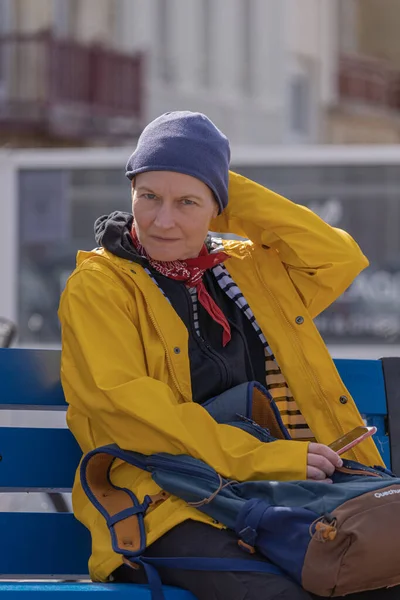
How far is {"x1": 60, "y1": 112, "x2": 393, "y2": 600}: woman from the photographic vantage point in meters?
3.55

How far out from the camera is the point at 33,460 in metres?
4.13

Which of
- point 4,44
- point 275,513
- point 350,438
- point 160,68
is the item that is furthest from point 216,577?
point 160,68

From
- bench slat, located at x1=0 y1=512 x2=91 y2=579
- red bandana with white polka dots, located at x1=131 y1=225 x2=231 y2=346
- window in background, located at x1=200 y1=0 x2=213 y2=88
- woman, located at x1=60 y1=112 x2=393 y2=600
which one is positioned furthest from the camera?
window in background, located at x1=200 y1=0 x2=213 y2=88

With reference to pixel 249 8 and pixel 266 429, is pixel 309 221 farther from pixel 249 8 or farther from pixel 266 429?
pixel 249 8

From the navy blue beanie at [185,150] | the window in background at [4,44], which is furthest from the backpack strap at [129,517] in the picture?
the window in background at [4,44]

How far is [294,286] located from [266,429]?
0.55 meters

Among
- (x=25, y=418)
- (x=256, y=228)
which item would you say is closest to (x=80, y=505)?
(x=25, y=418)

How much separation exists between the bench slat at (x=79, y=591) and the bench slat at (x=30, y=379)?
2.38 feet

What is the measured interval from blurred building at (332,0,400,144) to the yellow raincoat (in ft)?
86.7

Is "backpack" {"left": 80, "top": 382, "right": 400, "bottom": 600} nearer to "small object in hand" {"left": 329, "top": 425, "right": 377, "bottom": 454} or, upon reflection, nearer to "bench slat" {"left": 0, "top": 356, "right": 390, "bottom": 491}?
"small object in hand" {"left": 329, "top": 425, "right": 377, "bottom": 454}

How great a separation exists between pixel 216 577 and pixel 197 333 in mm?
714

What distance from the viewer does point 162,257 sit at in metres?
3.85

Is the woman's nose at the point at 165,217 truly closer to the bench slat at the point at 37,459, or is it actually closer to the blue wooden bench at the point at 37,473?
the blue wooden bench at the point at 37,473

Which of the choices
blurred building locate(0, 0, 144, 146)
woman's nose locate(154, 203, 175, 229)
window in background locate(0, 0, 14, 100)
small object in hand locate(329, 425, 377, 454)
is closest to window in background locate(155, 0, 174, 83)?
blurred building locate(0, 0, 144, 146)
